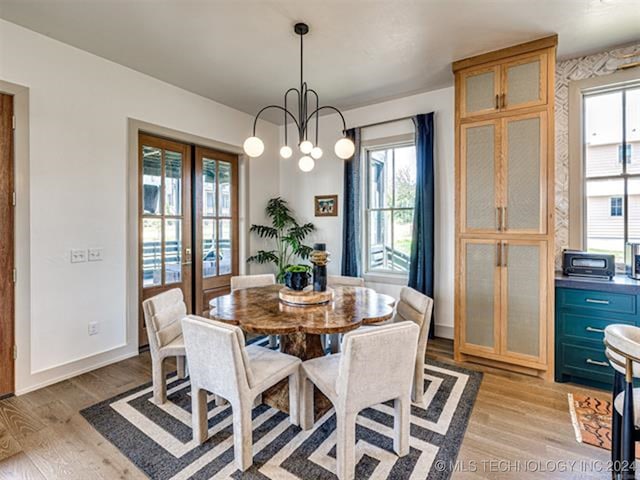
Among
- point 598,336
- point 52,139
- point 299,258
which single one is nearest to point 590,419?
point 598,336

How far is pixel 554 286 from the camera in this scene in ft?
8.91

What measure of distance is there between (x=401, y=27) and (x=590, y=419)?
10.4 ft

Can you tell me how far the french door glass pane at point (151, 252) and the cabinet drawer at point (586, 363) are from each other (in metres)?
4.04

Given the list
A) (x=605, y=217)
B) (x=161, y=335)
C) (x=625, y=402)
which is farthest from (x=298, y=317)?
(x=605, y=217)

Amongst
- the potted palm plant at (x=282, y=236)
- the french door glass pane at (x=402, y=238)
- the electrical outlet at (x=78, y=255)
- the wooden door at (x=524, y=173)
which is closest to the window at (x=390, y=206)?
the french door glass pane at (x=402, y=238)

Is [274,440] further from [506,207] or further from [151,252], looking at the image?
[506,207]

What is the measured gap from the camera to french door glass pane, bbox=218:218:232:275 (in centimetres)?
427

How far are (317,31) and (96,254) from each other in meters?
2.80

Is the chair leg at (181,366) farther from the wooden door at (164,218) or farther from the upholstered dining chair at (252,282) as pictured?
the wooden door at (164,218)

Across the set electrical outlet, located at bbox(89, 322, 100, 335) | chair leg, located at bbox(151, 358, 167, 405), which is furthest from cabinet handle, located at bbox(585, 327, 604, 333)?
electrical outlet, located at bbox(89, 322, 100, 335)

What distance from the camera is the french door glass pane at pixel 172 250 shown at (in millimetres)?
3652

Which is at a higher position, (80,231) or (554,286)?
(80,231)

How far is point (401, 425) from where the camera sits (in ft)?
5.89

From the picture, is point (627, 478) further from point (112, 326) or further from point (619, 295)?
point (112, 326)
